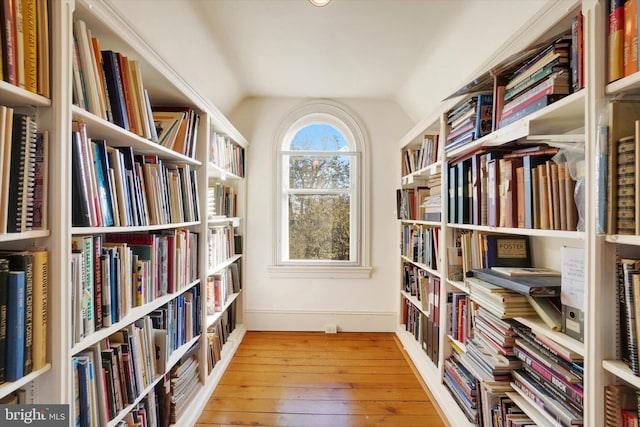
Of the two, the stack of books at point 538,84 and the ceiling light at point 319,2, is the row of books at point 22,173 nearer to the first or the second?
the ceiling light at point 319,2

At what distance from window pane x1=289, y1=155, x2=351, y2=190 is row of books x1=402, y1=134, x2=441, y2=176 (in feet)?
1.94

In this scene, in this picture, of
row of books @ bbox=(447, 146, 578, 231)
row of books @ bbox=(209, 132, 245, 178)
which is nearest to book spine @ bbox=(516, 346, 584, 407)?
row of books @ bbox=(447, 146, 578, 231)

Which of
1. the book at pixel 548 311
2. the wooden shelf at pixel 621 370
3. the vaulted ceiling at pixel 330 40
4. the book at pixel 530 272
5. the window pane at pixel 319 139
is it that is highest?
the vaulted ceiling at pixel 330 40

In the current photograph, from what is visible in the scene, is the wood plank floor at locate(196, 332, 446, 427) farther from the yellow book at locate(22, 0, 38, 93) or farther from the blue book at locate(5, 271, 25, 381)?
the yellow book at locate(22, 0, 38, 93)

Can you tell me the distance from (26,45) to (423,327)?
8.61 feet

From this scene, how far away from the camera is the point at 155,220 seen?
1401 mm

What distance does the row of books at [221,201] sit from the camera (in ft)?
7.47

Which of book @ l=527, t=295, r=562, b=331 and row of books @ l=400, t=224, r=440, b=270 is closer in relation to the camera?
book @ l=527, t=295, r=562, b=331

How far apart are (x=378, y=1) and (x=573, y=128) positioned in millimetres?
1158

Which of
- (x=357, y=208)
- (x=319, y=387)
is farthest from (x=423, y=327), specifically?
(x=357, y=208)

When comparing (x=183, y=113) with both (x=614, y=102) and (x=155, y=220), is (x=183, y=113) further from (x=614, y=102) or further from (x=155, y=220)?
(x=614, y=102)

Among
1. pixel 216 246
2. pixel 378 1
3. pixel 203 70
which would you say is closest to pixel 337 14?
pixel 378 1

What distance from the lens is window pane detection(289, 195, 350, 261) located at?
3.14 meters

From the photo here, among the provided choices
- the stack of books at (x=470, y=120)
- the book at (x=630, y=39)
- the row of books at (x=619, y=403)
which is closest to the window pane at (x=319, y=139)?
the stack of books at (x=470, y=120)
